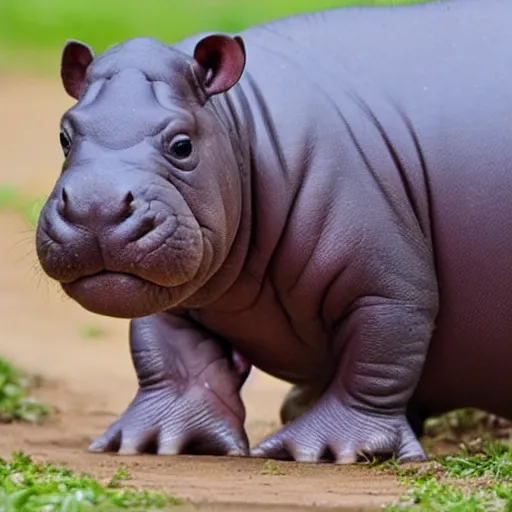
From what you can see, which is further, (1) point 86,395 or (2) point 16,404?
(1) point 86,395

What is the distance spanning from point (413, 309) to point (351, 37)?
1113 millimetres

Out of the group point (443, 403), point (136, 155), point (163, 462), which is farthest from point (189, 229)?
point (443, 403)

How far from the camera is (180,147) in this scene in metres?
5.54

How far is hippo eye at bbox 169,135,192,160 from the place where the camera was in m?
5.52

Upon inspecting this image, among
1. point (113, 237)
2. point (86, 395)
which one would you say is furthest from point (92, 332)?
point (113, 237)

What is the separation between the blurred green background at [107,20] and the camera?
64.2 ft

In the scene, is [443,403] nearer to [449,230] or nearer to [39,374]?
[449,230]

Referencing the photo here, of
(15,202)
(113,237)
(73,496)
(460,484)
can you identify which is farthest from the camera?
(15,202)

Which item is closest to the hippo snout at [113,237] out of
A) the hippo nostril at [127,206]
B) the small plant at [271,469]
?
the hippo nostril at [127,206]

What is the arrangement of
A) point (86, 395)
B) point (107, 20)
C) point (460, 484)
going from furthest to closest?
point (107, 20) < point (86, 395) < point (460, 484)

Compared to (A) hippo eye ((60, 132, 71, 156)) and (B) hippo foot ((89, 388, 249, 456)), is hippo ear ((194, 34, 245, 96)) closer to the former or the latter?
(A) hippo eye ((60, 132, 71, 156))

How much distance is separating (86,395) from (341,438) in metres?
2.85

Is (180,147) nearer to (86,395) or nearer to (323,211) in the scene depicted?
(323,211)

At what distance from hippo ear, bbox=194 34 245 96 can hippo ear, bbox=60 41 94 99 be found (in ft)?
1.48
